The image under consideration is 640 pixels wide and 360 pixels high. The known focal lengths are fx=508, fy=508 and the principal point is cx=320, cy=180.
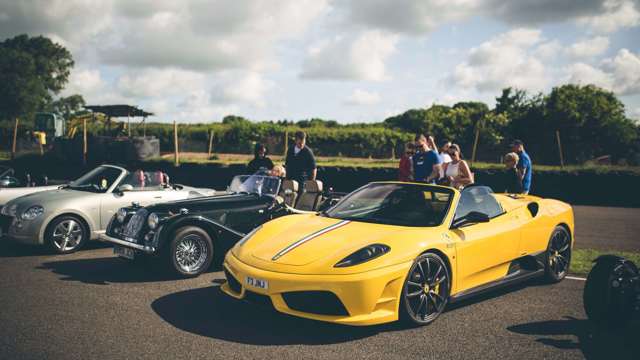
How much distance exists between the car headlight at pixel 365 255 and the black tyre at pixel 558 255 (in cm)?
272

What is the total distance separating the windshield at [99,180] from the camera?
8570 mm

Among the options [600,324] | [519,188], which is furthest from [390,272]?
[519,188]

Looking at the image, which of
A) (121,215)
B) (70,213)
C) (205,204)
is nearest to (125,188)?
(70,213)

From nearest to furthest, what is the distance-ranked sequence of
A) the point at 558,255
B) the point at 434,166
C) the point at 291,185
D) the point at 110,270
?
the point at 558,255 → the point at 110,270 → the point at 291,185 → the point at 434,166

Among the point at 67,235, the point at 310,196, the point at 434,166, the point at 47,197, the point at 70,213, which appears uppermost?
the point at 434,166

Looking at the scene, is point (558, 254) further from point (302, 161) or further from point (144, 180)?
point (144, 180)

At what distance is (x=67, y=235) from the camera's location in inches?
311

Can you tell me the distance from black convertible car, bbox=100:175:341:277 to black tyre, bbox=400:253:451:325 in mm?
1877

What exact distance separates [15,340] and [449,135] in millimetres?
62778

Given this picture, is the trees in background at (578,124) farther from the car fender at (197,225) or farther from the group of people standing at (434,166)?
the car fender at (197,225)

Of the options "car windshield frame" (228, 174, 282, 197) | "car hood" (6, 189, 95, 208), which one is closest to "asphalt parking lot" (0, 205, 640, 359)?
"car windshield frame" (228, 174, 282, 197)

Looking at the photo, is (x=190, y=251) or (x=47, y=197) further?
(x=47, y=197)

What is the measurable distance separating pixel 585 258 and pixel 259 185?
5.05m

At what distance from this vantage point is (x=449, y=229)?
16.3ft
